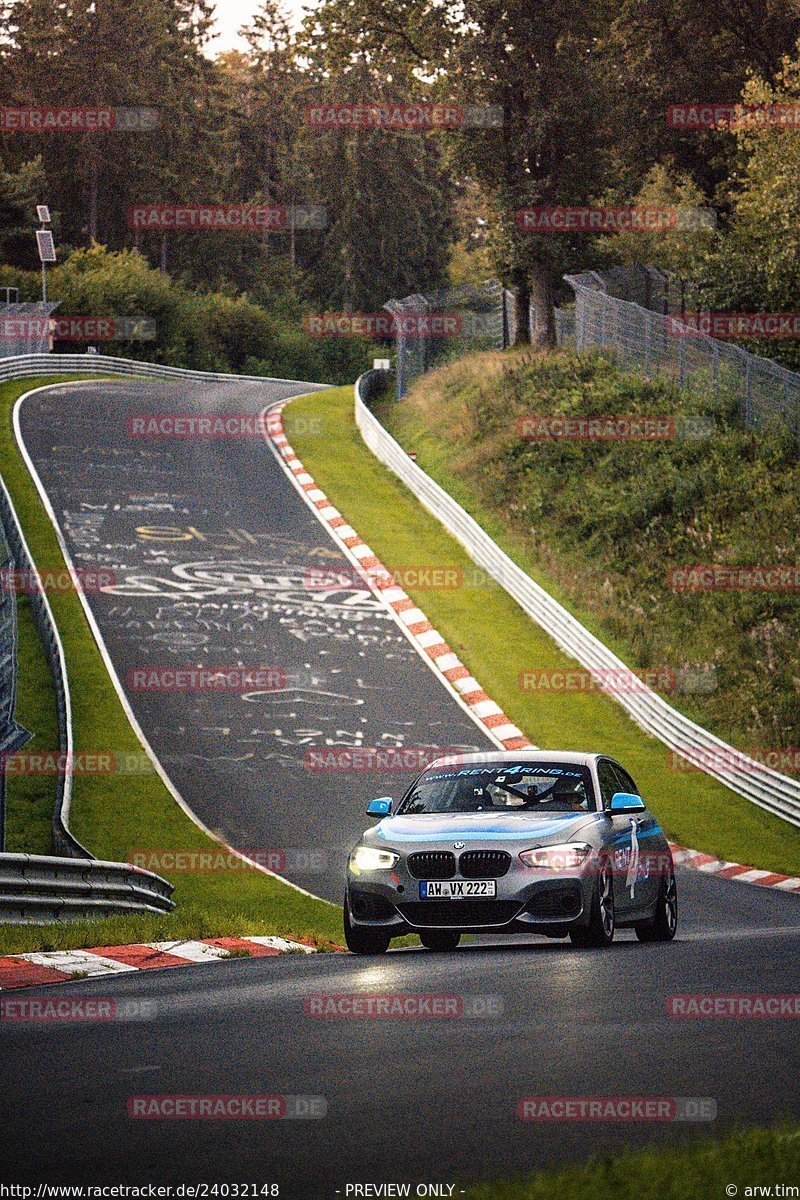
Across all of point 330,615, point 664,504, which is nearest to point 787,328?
point 664,504

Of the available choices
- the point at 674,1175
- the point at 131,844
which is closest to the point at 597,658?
the point at 131,844

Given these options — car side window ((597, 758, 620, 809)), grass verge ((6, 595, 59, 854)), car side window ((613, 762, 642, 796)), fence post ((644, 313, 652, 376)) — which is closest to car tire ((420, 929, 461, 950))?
car side window ((597, 758, 620, 809))

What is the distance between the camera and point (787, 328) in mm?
39781

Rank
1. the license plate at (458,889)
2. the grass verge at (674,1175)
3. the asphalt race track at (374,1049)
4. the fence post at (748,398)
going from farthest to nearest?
the fence post at (748,398) → the license plate at (458,889) → the asphalt race track at (374,1049) → the grass verge at (674,1175)

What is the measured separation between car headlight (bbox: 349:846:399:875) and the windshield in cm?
75

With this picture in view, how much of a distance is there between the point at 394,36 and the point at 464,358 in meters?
9.75

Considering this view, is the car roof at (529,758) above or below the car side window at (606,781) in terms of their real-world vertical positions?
above

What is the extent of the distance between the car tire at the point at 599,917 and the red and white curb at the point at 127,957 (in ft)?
7.08

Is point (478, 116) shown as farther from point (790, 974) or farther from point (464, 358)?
point (790, 974)

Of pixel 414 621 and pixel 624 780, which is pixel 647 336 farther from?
pixel 624 780

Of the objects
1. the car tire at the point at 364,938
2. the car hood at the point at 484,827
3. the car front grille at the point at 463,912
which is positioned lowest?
the car tire at the point at 364,938

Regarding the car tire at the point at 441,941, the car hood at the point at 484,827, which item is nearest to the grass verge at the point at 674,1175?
the car hood at the point at 484,827

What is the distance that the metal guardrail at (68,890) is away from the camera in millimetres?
12398

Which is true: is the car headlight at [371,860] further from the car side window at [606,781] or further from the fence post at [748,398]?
the fence post at [748,398]
